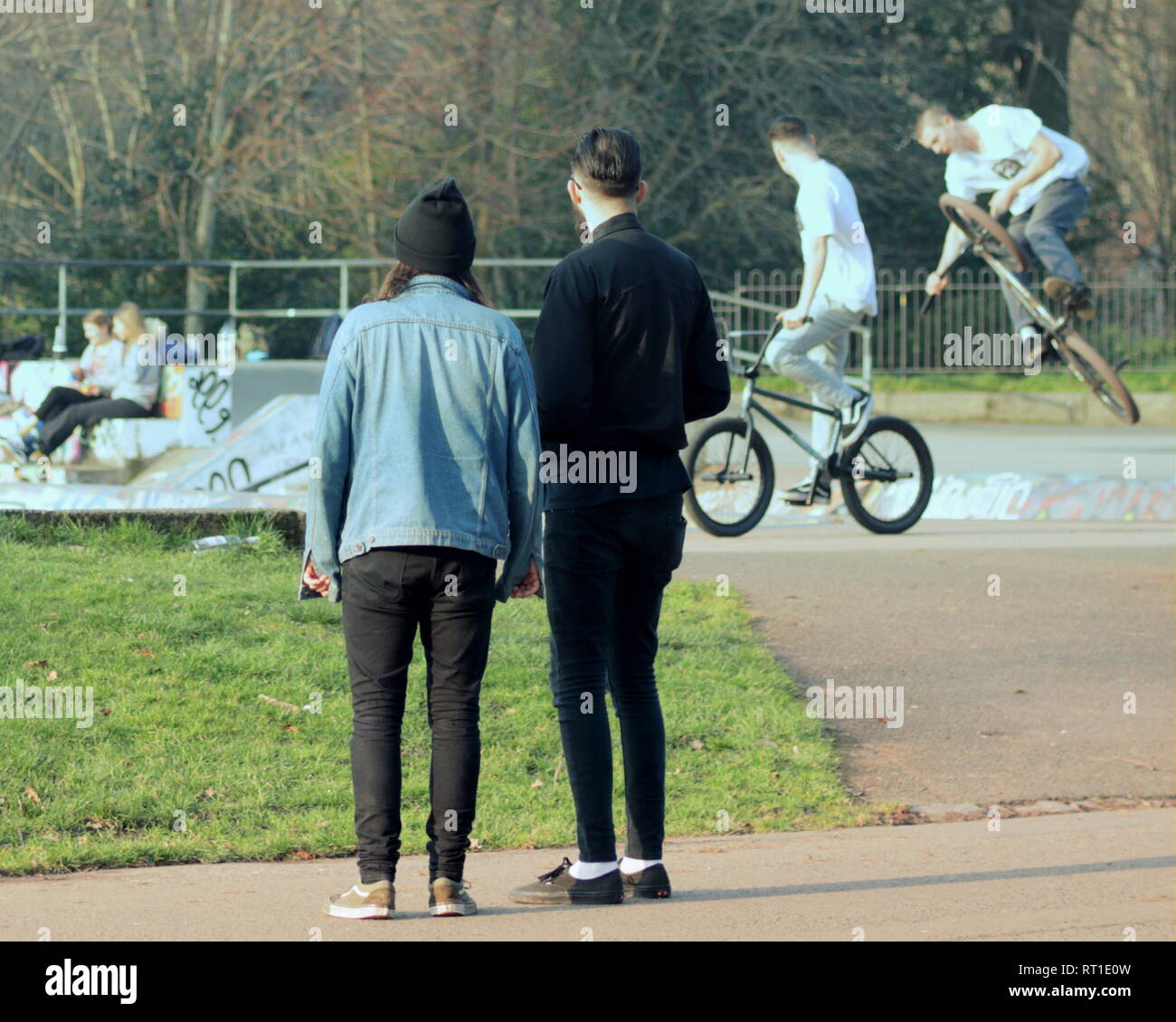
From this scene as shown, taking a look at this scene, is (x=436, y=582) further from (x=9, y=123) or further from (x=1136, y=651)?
(x=9, y=123)

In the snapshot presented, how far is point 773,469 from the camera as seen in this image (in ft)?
34.7

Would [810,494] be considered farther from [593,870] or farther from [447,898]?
[447,898]

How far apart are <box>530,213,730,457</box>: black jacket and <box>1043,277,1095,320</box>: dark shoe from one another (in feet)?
23.2

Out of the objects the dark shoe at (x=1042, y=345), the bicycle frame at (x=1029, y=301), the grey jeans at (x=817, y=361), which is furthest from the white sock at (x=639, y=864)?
the dark shoe at (x=1042, y=345)

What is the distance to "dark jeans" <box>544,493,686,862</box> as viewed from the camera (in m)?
4.50

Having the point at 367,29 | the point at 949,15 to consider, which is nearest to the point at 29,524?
the point at 367,29

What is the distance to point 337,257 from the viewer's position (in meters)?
24.0

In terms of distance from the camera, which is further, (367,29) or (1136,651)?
(367,29)

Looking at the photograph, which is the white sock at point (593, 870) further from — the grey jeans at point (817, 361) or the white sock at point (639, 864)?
the grey jeans at point (817, 361)

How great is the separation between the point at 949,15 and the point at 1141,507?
1587 centimetres

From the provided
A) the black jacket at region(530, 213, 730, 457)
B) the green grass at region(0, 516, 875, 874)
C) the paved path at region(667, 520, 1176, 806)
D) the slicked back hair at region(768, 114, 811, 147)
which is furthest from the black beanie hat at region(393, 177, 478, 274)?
the slicked back hair at region(768, 114, 811, 147)

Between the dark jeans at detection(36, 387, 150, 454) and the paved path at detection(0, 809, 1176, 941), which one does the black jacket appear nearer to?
the paved path at detection(0, 809, 1176, 941)

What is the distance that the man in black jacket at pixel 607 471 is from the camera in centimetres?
444

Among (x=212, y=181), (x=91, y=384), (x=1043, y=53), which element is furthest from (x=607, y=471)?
(x=1043, y=53)
